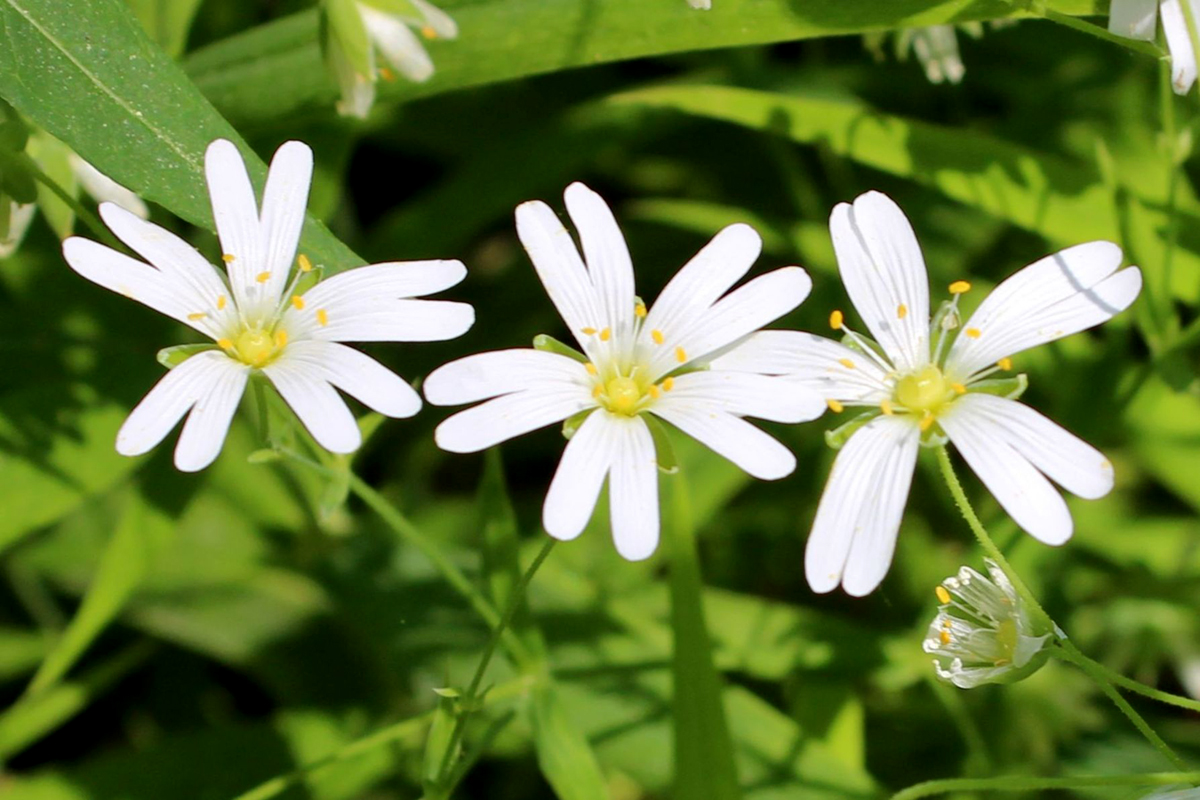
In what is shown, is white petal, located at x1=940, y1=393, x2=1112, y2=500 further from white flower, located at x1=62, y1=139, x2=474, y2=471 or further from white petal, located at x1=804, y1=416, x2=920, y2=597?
white flower, located at x1=62, y1=139, x2=474, y2=471

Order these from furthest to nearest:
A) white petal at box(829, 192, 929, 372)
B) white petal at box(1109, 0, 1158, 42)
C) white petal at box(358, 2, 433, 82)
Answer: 1. white petal at box(358, 2, 433, 82)
2. white petal at box(1109, 0, 1158, 42)
3. white petal at box(829, 192, 929, 372)

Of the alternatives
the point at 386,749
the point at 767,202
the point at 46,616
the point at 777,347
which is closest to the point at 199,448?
the point at 777,347

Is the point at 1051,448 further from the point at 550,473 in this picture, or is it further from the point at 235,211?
the point at 550,473

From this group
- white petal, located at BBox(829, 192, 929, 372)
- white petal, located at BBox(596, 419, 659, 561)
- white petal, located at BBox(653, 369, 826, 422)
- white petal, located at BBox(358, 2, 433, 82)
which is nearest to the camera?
white petal, located at BBox(596, 419, 659, 561)

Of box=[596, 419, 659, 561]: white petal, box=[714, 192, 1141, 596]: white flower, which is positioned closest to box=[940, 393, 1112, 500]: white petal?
box=[714, 192, 1141, 596]: white flower

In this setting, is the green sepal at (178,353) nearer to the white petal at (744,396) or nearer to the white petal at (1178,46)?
the white petal at (744,396)
